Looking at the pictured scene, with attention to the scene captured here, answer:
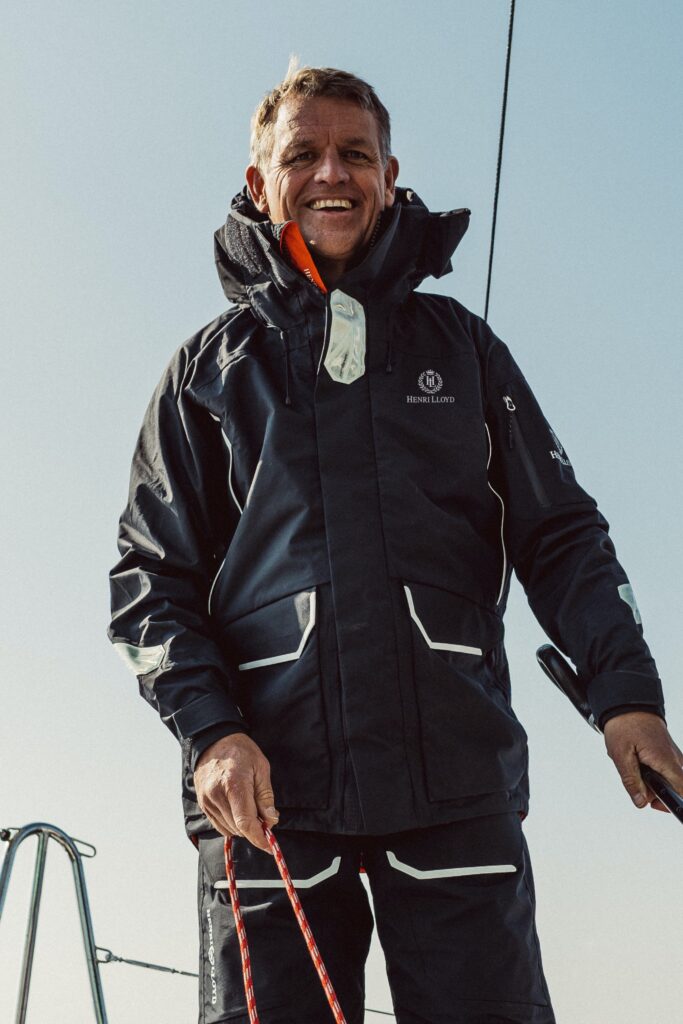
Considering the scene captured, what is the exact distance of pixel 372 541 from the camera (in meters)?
2.06

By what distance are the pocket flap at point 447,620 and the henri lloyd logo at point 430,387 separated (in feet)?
1.31

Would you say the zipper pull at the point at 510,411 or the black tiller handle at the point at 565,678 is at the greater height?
the zipper pull at the point at 510,411

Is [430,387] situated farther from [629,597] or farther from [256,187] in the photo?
[256,187]

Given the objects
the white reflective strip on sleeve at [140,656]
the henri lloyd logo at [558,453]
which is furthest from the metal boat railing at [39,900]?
the henri lloyd logo at [558,453]

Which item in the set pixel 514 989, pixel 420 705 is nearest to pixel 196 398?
pixel 420 705

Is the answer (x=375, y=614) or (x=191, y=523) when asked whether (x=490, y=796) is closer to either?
(x=375, y=614)

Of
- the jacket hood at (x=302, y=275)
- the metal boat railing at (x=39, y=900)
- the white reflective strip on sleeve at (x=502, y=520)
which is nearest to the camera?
the white reflective strip on sleeve at (x=502, y=520)

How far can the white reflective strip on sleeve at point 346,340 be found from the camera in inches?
87.7

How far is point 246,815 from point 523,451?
0.91 m

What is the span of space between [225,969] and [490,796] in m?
0.52

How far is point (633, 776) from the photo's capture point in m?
1.93

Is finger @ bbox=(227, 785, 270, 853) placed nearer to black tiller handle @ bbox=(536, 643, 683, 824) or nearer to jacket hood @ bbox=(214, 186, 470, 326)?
black tiller handle @ bbox=(536, 643, 683, 824)

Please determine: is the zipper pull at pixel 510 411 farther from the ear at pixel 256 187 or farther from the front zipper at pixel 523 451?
the ear at pixel 256 187

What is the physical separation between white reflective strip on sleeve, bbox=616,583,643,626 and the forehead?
110 centimetres
